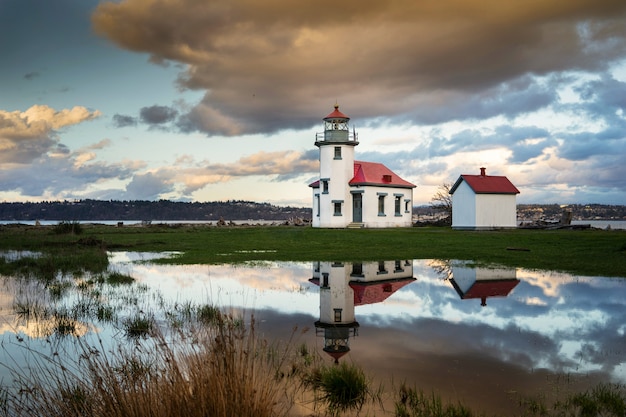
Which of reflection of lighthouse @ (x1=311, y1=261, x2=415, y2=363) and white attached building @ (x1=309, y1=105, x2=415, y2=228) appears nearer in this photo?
reflection of lighthouse @ (x1=311, y1=261, x2=415, y2=363)

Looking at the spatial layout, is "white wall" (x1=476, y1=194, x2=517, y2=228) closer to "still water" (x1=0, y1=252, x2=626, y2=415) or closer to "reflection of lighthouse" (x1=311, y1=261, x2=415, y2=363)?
Result: "reflection of lighthouse" (x1=311, y1=261, x2=415, y2=363)

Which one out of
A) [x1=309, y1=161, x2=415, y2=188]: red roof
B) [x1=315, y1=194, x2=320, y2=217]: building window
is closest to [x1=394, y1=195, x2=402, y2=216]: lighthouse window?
[x1=309, y1=161, x2=415, y2=188]: red roof

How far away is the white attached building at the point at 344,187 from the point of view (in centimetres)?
5484

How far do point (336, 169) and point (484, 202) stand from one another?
620 inches

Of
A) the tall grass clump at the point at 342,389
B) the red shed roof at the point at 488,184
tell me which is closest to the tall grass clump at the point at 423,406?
the tall grass clump at the point at 342,389

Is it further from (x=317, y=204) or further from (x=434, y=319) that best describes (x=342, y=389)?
(x=317, y=204)

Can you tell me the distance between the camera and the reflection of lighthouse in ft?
32.3


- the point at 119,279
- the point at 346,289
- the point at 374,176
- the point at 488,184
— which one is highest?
the point at 374,176

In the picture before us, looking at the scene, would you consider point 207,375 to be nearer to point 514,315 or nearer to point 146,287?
point 514,315

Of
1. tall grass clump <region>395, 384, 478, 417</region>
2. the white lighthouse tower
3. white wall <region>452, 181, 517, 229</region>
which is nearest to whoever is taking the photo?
tall grass clump <region>395, 384, 478, 417</region>

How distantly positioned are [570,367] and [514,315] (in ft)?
13.1

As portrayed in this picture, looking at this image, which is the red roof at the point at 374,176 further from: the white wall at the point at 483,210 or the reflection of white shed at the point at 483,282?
the reflection of white shed at the point at 483,282

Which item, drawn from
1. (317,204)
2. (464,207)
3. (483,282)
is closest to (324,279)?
(483,282)

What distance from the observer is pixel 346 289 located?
15242 millimetres
